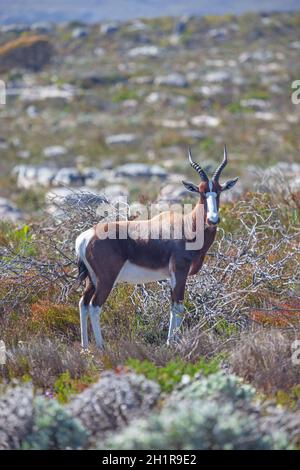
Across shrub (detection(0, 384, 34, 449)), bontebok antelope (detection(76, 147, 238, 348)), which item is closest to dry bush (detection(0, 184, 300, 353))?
bontebok antelope (detection(76, 147, 238, 348))

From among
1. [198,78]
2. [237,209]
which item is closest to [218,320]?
[237,209]

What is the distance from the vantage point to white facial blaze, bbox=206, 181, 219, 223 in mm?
6598

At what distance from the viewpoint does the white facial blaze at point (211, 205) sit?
6598mm

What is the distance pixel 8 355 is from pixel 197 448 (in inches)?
105

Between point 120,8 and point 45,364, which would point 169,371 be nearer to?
point 45,364

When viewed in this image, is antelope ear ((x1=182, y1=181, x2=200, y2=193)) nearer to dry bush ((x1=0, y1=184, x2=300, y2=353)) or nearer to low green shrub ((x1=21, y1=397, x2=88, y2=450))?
dry bush ((x1=0, y1=184, x2=300, y2=353))

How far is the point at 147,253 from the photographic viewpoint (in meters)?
6.92

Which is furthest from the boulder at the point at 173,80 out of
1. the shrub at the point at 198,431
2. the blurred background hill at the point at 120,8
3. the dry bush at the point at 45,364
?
the blurred background hill at the point at 120,8

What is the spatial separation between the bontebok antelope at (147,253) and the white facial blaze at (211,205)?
10 millimetres

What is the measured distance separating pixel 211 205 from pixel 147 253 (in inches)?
30.5

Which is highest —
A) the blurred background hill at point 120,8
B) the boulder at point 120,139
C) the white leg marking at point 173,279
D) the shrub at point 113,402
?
the shrub at point 113,402

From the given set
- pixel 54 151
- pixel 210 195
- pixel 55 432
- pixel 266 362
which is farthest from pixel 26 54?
pixel 55 432

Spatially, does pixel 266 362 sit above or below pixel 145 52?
above

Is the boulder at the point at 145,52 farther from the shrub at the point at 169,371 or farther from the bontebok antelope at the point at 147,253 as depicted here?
the shrub at the point at 169,371
